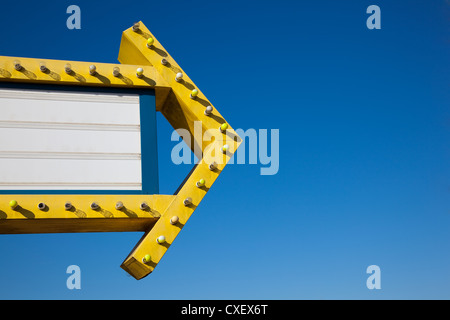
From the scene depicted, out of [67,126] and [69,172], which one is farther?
[67,126]

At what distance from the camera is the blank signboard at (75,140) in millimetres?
8383

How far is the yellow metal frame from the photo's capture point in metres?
8.16

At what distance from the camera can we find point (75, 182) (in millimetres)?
8477

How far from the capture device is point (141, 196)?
8469 mm

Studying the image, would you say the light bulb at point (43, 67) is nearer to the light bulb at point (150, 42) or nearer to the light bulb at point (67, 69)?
the light bulb at point (67, 69)

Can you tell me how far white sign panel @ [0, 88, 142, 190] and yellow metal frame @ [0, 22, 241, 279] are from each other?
255 mm

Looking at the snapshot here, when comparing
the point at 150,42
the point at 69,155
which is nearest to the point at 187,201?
the point at 69,155

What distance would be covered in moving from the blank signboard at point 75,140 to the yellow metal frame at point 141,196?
22 cm

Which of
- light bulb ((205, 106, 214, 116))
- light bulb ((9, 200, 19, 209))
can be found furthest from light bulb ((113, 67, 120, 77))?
light bulb ((9, 200, 19, 209))

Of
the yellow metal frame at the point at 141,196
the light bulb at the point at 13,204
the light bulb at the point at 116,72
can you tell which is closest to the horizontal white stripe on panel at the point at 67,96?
the yellow metal frame at the point at 141,196

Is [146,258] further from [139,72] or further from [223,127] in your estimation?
[139,72]

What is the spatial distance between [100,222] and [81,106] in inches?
66.9

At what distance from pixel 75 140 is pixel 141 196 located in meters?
1.24
